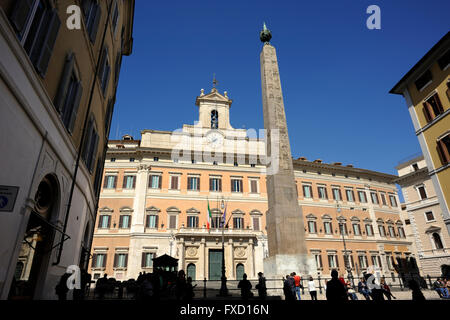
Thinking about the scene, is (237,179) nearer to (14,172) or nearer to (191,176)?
(191,176)

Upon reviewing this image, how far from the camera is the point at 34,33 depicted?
5293mm

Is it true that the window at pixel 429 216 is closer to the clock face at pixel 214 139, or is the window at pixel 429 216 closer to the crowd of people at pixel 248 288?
the crowd of people at pixel 248 288

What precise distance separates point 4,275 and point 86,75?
20.0 feet

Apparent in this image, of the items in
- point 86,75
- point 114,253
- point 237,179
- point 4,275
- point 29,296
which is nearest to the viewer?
point 4,275

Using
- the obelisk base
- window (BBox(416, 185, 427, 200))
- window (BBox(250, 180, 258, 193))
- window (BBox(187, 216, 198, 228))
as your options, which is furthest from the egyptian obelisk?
window (BBox(416, 185, 427, 200))

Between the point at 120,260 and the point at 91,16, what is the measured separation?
23473mm

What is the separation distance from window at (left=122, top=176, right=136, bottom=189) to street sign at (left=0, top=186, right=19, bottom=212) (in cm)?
2658

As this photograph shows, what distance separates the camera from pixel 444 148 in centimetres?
1603

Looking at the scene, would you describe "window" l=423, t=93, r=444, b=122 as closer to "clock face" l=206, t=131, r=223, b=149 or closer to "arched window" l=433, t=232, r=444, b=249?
"arched window" l=433, t=232, r=444, b=249

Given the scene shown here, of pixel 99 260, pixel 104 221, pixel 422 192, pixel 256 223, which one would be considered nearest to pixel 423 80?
pixel 422 192

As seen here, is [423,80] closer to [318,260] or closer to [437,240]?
[437,240]

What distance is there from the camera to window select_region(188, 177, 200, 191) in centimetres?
3038

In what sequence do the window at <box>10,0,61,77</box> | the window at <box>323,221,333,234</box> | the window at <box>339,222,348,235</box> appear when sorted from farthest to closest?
the window at <box>339,222,348,235</box> < the window at <box>323,221,333,234</box> < the window at <box>10,0,61,77</box>
